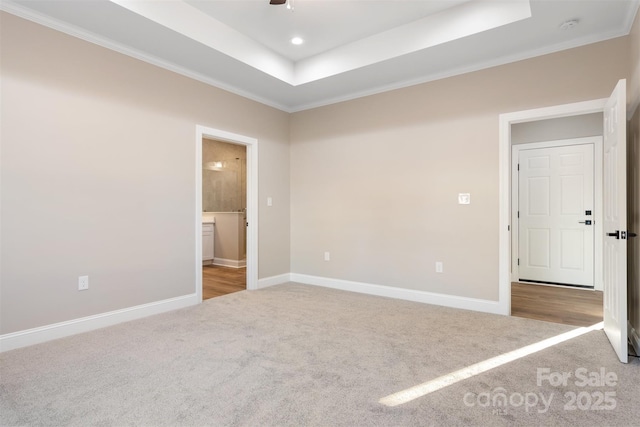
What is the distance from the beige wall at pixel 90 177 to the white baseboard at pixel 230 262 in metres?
2.70

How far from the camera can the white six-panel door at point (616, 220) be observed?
2.28 metres

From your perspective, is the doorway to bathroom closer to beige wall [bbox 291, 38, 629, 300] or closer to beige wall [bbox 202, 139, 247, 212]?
beige wall [bbox 202, 139, 247, 212]

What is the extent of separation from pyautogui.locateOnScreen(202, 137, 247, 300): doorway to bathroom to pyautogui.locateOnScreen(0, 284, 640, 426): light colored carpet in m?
2.15

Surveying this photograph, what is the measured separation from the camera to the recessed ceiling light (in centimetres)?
276

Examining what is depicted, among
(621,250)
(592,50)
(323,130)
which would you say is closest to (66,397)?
(621,250)

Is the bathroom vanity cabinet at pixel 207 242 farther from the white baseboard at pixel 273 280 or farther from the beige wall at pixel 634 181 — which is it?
the beige wall at pixel 634 181

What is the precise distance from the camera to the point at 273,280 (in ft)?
15.9

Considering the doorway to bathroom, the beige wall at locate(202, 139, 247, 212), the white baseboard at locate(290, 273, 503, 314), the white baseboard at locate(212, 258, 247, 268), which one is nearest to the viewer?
the white baseboard at locate(290, 273, 503, 314)

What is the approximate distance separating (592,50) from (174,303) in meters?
4.92

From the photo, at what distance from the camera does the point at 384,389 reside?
6.48 ft

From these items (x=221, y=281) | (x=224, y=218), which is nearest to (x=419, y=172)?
(x=221, y=281)

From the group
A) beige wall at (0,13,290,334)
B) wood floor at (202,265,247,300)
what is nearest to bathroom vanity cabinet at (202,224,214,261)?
wood floor at (202,265,247,300)

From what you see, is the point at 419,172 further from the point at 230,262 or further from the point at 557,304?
the point at 230,262

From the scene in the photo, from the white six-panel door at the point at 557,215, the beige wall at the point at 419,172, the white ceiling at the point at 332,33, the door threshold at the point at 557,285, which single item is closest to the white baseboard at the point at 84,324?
the beige wall at the point at 419,172
